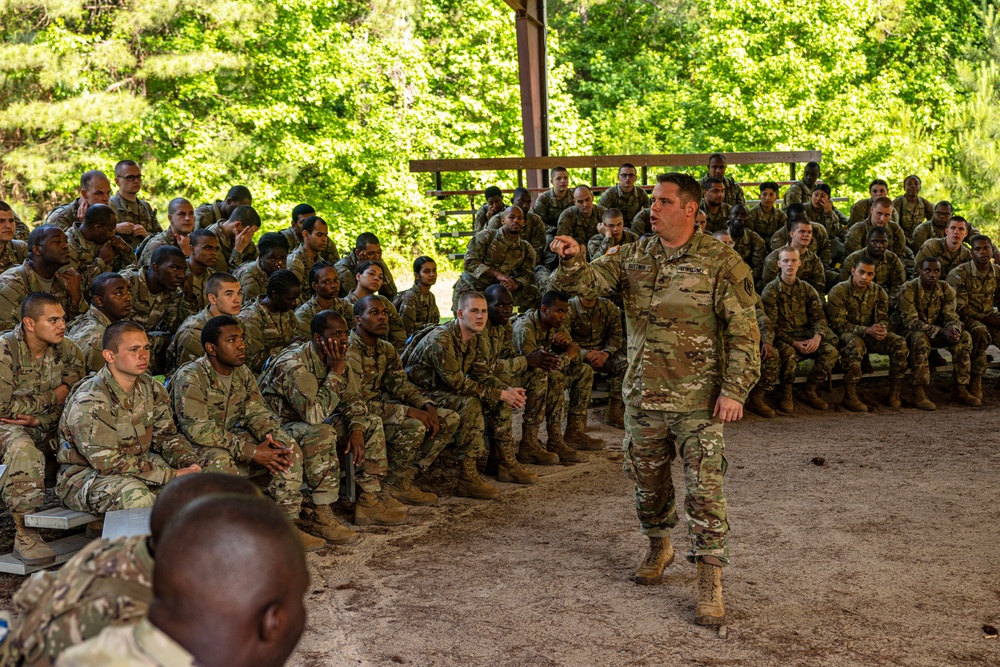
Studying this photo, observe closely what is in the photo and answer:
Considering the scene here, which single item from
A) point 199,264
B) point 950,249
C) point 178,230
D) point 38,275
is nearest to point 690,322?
point 199,264

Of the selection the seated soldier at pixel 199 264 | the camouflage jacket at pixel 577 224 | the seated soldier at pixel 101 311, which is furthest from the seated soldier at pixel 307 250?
the camouflage jacket at pixel 577 224

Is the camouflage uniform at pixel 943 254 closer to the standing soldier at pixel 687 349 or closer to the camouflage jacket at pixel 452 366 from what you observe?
the camouflage jacket at pixel 452 366

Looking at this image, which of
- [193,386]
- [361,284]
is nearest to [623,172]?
[361,284]

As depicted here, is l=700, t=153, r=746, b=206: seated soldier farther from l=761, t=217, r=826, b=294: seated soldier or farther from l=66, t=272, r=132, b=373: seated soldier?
l=66, t=272, r=132, b=373: seated soldier

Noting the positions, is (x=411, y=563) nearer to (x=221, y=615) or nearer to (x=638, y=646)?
(x=638, y=646)

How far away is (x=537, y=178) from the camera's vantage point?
1509 cm

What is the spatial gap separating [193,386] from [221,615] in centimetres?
457

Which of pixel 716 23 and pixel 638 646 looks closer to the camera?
pixel 638 646

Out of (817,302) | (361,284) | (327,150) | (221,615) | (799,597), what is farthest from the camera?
(327,150)

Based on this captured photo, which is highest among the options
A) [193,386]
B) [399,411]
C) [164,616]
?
[164,616]

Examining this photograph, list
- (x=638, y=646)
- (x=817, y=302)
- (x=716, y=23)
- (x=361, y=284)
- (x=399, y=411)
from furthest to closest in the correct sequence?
(x=716, y=23), (x=817, y=302), (x=361, y=284), (x=399, y=411), (x=638, y=646)

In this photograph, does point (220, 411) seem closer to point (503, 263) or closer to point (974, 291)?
point (503, 263)

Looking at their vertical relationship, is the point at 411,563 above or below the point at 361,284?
below

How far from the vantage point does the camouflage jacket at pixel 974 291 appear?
35.7ft
